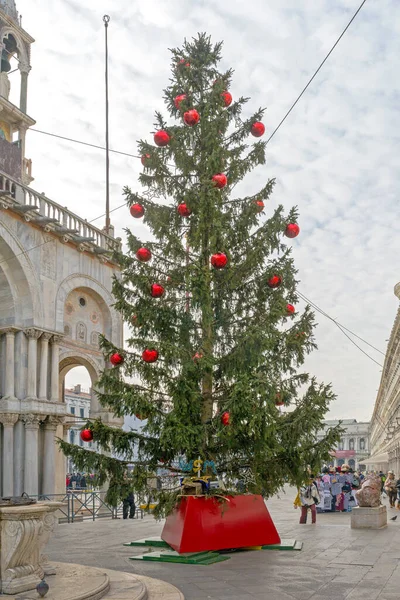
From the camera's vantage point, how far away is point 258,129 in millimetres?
13141

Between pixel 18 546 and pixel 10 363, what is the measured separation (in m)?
11.2

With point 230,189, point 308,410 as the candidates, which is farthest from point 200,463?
point 230,189

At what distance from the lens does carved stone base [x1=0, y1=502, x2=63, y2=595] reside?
7.95 metres

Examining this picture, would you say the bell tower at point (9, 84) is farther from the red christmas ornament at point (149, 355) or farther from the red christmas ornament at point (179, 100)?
the red christmas ornament at point (149, 355)

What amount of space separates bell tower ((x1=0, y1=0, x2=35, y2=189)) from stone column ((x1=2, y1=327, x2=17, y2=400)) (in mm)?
5641

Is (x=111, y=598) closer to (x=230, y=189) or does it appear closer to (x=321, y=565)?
(x=321, y=565)

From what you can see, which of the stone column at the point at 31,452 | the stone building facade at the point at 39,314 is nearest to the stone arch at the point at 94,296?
the stone building facade at the point at 39,314

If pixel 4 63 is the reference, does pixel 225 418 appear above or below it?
below

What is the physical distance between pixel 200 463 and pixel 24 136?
16874 millimetres

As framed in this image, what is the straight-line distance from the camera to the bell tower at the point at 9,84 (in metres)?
22.0

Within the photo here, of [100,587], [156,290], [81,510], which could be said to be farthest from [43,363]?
[100,587]

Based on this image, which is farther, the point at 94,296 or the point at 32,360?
the point at 94,296

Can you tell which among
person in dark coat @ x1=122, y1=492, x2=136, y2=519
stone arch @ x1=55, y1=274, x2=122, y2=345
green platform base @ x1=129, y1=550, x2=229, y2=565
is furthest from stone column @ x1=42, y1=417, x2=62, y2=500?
green platform base @ x1=129, y1=550, x2=229, y2=565

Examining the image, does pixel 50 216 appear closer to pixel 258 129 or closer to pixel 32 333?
pixel 32 333
